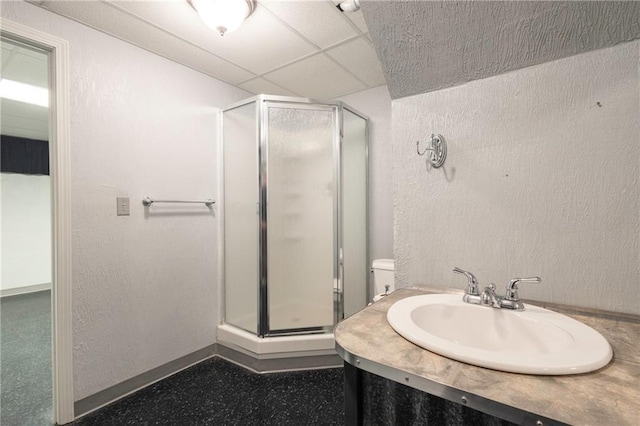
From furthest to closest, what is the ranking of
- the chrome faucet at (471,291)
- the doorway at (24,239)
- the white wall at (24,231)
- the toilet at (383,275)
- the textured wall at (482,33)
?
the white wall at (24,231) < the toilet at (383,275) < the doorway at (24,239) < the chrome faucet at (471,291) < the textured wall at (482,33)

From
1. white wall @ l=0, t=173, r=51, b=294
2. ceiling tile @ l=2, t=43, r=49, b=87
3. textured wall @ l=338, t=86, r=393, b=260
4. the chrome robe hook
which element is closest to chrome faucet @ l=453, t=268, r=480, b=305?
the chrome robe hook

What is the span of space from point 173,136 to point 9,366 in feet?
6.29

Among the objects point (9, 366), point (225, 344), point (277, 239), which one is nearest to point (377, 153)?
point (277, 239)

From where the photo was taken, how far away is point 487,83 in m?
1.04

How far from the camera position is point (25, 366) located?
183 centimetres

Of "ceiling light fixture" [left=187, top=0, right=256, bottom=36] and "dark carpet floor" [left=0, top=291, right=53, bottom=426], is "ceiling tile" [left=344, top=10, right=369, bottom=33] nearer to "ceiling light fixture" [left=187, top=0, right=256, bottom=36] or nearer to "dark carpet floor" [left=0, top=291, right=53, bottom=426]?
"ceiling light fixture" [left=187, top=0, right=256, bottom=36]

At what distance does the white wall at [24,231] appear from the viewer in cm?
354

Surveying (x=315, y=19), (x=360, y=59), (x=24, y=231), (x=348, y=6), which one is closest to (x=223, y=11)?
(x=315, y=19)

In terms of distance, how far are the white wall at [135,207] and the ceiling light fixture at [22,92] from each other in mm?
942

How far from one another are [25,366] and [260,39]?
2.67 meters

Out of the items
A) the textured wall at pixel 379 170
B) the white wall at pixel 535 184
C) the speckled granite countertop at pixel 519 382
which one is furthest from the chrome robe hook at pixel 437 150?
the textured wall at pixel 379 170

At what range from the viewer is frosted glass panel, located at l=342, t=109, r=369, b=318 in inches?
82.4

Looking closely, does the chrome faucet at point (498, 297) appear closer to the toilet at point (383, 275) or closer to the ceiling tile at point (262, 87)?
the toilet at point (383, 275)

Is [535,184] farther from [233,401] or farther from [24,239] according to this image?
[24,239]
